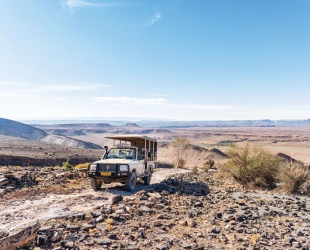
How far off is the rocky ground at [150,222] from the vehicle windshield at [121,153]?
8.19 ft

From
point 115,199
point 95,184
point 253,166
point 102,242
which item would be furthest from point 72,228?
point 253,166

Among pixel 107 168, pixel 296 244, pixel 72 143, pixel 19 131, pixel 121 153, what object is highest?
pixel 121 153

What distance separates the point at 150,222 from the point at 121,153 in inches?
255

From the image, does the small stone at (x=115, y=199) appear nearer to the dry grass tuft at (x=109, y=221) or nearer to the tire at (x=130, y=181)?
the dry grass tuft at (x=109, y=221)

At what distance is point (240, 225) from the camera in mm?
8273

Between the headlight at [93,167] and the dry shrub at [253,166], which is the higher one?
the headlight at [93,167]

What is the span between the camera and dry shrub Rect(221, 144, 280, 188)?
1778 centimetres

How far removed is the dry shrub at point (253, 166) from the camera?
17.8 metres

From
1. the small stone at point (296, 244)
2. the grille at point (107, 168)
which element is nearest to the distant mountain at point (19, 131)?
the grille at point (107, 168)

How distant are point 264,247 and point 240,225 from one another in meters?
1.52

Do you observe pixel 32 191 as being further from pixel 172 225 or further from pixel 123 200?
pixel 172 225

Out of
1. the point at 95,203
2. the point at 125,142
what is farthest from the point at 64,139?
the point at 95,203

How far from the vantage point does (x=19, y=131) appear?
119750mm

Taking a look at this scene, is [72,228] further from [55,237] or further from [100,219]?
[100,219]
